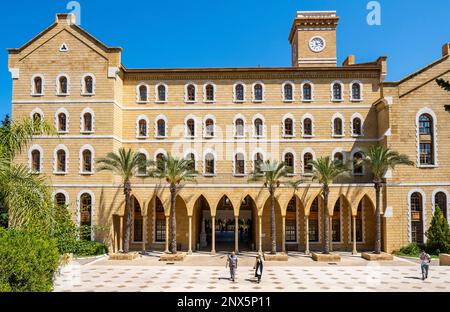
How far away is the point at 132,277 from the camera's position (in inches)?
845

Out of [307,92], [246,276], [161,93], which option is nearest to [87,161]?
[161,93]

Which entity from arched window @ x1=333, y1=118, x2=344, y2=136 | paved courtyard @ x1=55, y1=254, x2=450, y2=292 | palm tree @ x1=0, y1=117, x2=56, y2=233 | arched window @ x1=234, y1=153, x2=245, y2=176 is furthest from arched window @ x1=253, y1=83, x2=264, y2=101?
palm tree @ x1=0, y1=117, x2=56, y2=233

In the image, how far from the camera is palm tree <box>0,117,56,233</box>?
1104 centimetres

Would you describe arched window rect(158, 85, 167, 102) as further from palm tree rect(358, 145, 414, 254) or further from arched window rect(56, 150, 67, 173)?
palm tree rect(358, 145, 414, 254)

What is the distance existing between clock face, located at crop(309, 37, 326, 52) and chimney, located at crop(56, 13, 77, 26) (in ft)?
74.2

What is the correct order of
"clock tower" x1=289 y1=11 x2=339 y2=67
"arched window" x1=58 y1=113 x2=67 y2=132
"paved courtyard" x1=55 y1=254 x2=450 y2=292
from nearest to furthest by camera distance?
"paved courtyard" x1=55 y1=254 x2=450 y2=292 < "arched window" x1=58 y1=113 x2=67 y2=132 < "clock tower" x1=289 y1=11 x2=339 y2=67

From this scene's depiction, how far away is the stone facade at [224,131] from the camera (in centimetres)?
3027

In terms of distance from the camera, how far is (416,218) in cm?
3016

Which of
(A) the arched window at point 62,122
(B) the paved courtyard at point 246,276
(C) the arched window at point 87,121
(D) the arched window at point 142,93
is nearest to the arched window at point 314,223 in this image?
(B) the paved courtyard at point 246,276

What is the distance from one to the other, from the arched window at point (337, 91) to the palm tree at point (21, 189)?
86.5ft

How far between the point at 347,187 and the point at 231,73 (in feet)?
43.7

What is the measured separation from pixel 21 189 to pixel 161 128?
2276 cm
